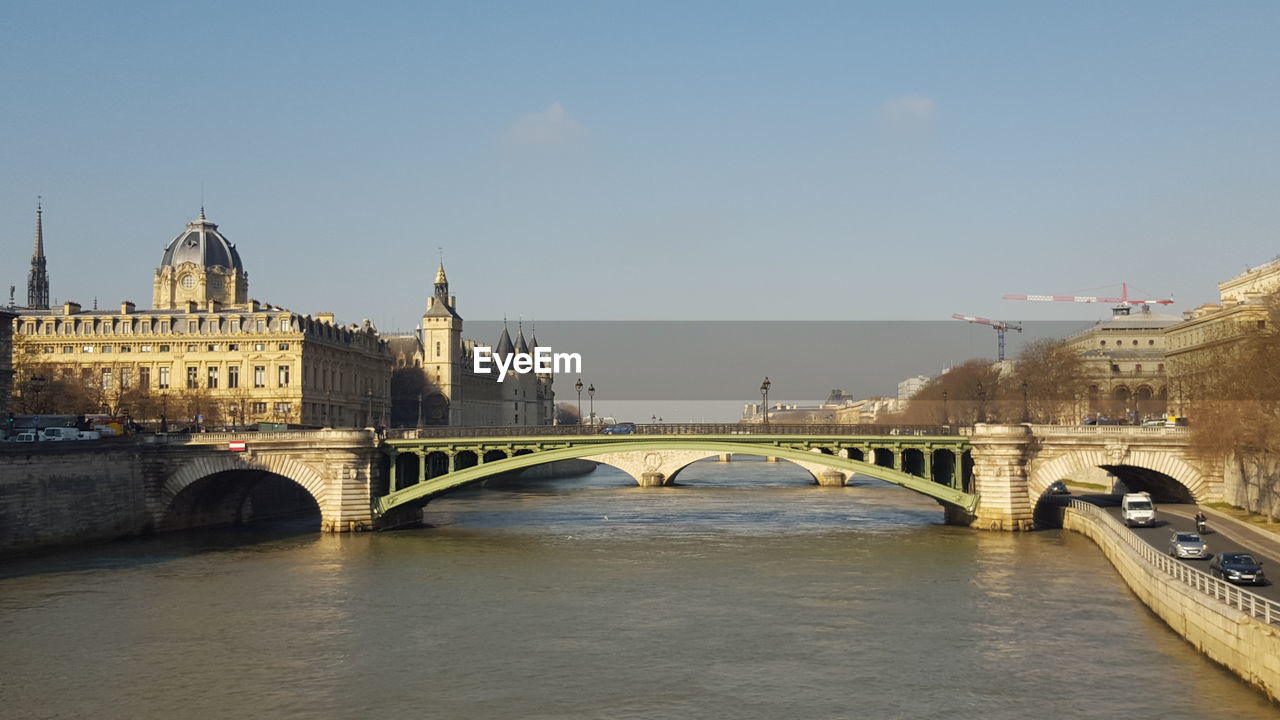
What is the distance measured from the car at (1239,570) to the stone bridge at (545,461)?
22.8 meters

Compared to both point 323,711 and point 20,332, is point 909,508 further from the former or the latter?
point 20,332

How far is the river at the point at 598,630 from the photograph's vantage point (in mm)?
29719

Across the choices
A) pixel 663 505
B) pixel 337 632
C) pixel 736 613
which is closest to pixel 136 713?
pixel 337 632

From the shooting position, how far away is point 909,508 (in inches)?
3113

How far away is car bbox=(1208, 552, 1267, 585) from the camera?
3453cm

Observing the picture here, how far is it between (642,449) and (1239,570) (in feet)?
103

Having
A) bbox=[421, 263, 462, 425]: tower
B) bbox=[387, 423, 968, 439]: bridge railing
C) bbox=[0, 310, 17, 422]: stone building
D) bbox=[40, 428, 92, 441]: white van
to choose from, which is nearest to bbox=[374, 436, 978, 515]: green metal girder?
bbox=[387, 423, 968, 439]: bridge railing

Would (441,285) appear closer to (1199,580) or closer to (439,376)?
(439,376)

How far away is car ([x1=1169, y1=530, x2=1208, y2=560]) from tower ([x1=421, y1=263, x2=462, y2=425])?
113 meters

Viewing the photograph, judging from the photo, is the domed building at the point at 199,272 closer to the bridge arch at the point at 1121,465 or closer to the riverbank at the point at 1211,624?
the bridge arch at the point at 1121,465

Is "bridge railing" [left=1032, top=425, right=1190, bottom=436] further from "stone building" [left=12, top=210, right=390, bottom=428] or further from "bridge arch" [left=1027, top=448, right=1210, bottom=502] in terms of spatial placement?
"stone building" [left=12, top=210, right=390, bottom=428]

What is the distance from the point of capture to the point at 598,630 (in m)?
37.8

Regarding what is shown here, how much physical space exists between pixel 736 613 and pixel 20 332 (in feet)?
277

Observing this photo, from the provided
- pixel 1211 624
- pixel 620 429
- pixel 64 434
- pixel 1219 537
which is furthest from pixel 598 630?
pixel 64 434
